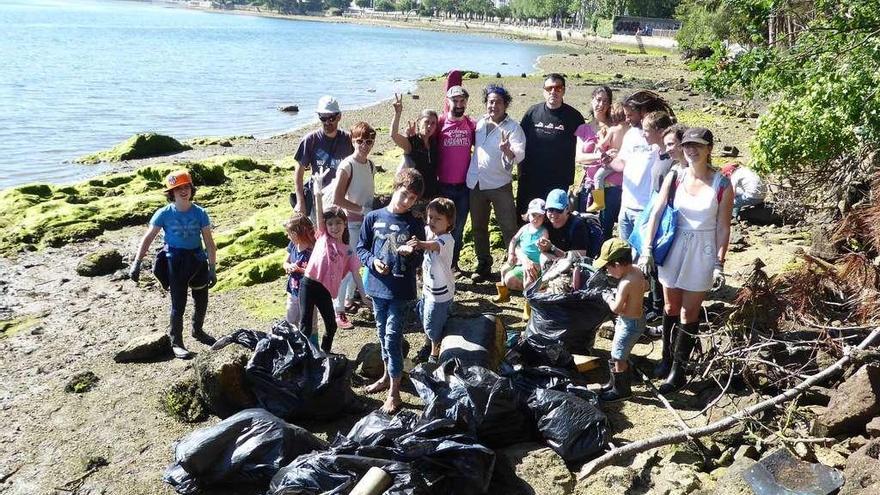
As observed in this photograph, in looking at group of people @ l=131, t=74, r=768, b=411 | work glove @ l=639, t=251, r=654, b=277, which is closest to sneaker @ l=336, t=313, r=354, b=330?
group of people @ l=131, t=74, r=768, b=411

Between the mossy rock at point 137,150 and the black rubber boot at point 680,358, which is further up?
the black rubber boot at point 680,358

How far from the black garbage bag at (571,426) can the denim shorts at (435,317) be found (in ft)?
4.04

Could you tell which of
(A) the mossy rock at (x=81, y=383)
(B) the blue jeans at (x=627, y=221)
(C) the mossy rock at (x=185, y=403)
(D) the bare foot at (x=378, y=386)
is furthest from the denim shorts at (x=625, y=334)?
(A) the mossy rock at (x=81, y=383)

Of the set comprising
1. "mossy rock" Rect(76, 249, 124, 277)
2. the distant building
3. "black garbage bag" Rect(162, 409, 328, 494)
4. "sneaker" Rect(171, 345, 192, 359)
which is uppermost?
the distant building

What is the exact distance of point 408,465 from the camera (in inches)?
155

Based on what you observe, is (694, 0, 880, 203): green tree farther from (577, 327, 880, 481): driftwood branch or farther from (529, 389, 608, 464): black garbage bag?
(529, 389, 608, 464): black garbage bag

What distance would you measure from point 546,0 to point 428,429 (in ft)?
377

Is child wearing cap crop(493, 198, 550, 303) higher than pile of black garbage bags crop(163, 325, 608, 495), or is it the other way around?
child wearing cap crop(493, 198, 550, 303)

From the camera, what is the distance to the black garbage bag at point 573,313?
552cm

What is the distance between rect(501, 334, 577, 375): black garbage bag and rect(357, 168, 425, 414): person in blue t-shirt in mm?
795

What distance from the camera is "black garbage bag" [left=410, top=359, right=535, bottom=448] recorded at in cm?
436

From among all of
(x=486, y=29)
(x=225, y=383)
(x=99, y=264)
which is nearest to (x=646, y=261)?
(x=225, y=383)

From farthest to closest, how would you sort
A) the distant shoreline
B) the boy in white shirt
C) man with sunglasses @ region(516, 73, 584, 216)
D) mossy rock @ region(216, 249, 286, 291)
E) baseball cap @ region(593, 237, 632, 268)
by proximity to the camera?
the distant shoreline < mossy rock @ region(216, 249, 286, 291) < man with sunglasses @ region(516, 73, 584, 216) < the boy in white shirt < baseball cap @ region(593, 237, 632, 268)

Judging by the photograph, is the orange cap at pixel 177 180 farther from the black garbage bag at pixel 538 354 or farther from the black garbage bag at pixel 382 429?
the black garbage bag at pixel 538 354
